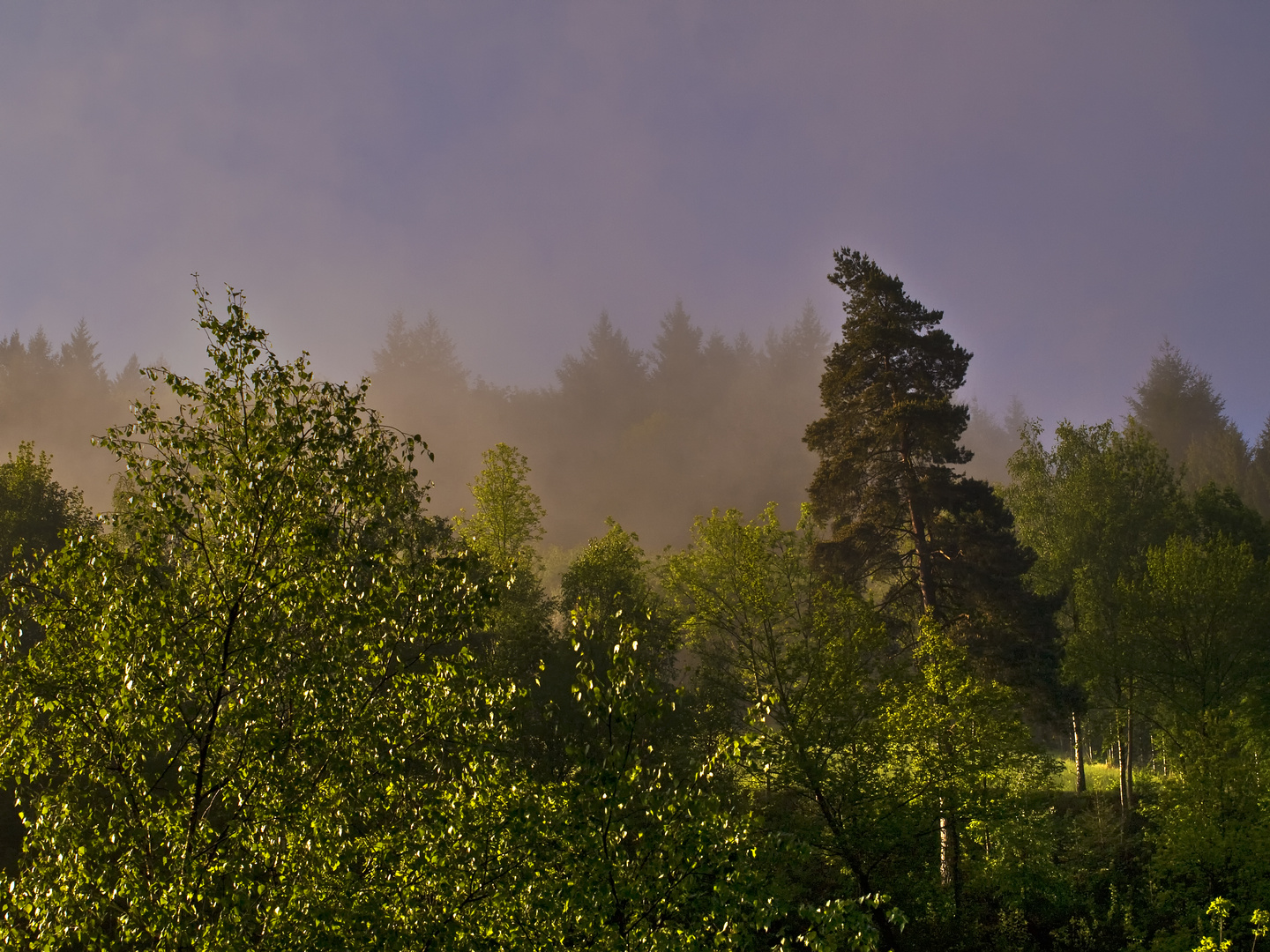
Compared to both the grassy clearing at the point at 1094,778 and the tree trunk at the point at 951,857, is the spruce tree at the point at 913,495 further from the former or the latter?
the grassy clearing at the point at 1094,778

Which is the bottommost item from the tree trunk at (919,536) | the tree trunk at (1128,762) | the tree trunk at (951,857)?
the tree trunk at (951,857)

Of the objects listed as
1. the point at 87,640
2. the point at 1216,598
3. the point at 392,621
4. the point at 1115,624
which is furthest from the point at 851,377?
the point at 87,640

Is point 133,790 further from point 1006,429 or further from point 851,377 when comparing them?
point 1006,429

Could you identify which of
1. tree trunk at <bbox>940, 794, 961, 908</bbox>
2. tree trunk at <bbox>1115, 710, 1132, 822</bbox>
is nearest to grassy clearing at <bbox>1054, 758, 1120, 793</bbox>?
tree trunk at <bbox>1115, 710, 1132, 822</bbox>

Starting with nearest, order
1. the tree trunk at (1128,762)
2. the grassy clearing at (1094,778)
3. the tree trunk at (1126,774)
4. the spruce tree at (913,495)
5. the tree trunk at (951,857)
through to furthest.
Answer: the tree trunk at (951,857) < the spruce tree at (913,495) < the tree trunk at (1126,774) < the tree trunk at (1128,762) < the grassy clearing at (1094,778)

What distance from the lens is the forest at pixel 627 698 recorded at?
270 inches

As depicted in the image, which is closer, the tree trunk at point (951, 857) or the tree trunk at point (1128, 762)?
the tree trunk at point (951, 857)

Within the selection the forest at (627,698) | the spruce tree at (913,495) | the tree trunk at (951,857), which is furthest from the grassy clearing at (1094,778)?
the tree trunk at (951,857)

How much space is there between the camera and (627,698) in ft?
21.6

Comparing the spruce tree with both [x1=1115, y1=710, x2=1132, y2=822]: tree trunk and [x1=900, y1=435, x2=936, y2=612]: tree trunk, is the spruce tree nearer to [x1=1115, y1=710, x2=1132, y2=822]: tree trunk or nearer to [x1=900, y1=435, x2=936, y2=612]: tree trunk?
[x1=900, y1=435, x2=936, y2=612]: tree trunk

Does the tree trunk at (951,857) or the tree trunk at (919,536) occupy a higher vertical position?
the tree trunk at (919,536)

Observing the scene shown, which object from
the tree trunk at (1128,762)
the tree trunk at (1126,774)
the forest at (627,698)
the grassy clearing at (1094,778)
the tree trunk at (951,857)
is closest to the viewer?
the forest at (627,698)

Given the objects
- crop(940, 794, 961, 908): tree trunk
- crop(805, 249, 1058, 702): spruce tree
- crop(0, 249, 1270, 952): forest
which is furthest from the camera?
crop(805, 249, 1058, 702): spruce tree

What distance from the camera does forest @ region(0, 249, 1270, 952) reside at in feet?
22.5
